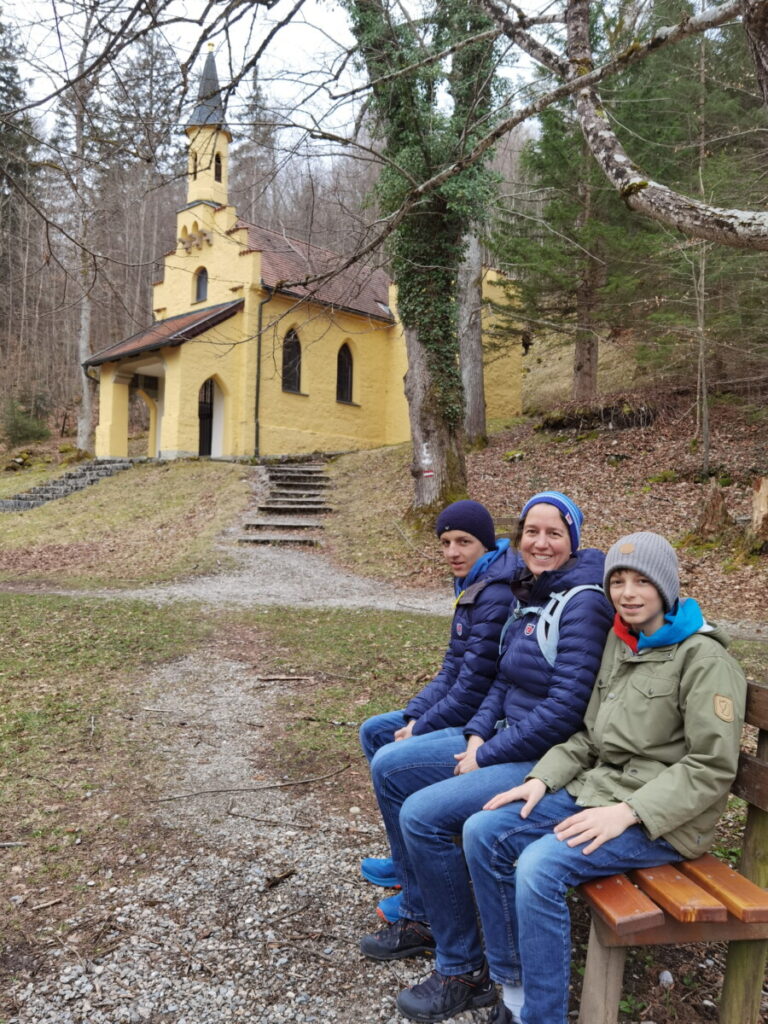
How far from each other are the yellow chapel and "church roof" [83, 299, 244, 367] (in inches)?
2.2

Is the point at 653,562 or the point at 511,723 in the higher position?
the point at 653,562

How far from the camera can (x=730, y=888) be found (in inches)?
75.9

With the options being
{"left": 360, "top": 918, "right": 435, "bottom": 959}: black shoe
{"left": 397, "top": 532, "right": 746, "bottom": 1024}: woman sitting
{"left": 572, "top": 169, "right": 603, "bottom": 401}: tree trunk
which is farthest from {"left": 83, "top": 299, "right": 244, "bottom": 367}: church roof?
{"left": 397, "top": 532, "right": 746, "bottom": 1024}: woman sitting

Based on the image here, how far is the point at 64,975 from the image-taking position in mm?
2391

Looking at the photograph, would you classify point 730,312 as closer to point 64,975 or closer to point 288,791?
point 288,791

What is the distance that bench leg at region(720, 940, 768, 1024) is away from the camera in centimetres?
201

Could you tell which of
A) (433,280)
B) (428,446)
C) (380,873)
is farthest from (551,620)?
(433,280)

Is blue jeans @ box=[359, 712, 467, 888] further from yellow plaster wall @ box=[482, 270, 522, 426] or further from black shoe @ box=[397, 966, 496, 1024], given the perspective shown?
yellow plaster wall @ box=[482, 270, 522, 426]

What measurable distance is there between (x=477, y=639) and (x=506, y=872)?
0.87m

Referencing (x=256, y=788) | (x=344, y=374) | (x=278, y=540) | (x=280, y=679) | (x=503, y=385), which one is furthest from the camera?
(x=503, y=385)

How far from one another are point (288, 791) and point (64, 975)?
160 cm

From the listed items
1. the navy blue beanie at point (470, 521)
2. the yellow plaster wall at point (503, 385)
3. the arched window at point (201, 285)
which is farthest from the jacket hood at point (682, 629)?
the arched window at point (201, 285)

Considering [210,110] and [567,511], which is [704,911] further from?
[210,110]

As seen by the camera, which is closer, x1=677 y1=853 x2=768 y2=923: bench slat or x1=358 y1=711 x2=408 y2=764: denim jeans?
x1=677 y1=853 x2=768 y2=923: bench slat
